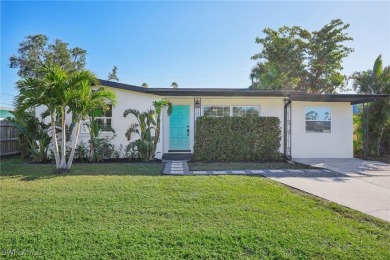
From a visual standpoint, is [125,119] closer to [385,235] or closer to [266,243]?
[266,243]

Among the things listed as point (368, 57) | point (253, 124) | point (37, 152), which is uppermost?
point (368, 57)

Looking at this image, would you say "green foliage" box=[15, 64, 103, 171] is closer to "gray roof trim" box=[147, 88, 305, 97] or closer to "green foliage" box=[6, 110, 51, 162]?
"green foliage" box=[6, 110, 51, 162]

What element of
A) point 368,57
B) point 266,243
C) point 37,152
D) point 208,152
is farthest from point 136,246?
point 368,57

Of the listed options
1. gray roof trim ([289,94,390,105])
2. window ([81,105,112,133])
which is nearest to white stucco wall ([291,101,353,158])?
gray roof trim ([289,94,390,105])

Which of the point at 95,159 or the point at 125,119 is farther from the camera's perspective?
the point at 125,119

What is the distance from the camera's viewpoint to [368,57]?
13.4 m

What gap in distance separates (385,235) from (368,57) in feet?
47.0

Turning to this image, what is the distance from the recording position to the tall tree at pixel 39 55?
24484 millimetres

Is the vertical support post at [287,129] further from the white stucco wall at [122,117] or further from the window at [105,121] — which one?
the window at [105,121]

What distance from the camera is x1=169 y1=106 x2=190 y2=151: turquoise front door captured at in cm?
1141

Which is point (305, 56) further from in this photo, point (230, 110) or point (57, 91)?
point (57, 91)

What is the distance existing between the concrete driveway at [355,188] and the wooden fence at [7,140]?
12820 millimetres

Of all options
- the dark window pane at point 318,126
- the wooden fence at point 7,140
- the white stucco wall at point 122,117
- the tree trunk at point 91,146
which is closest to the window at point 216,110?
the white stucco wall at point 122,117

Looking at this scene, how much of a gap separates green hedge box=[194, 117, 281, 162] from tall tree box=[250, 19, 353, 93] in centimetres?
1157
